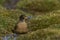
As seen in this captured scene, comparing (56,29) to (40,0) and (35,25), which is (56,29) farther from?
(40,0)

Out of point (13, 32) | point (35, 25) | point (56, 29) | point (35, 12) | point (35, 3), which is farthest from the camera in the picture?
point (35, 3)

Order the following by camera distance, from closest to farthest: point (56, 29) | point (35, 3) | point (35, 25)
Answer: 1. point (56, 29)
2. point (35, 25)
3. point (35, 3)

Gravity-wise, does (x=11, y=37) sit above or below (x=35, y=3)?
→ above

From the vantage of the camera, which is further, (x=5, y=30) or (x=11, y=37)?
(x=5, y=30)

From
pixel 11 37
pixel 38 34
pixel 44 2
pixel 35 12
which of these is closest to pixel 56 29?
pixel 38 34

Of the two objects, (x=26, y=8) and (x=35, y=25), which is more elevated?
(x=35, y=25)

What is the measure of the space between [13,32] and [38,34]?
85.7 inches

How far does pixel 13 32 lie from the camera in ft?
47.3

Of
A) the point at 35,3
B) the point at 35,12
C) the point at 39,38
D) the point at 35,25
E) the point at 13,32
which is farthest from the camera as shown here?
the point at 35,3

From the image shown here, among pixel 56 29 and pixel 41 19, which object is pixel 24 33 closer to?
pixel 56 29

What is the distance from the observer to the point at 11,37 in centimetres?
1380

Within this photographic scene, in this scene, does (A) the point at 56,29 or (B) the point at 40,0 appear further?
(B) the point at 40,0

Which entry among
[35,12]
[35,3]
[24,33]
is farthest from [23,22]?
[35,3]

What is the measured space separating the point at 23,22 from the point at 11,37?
3.48 feet
